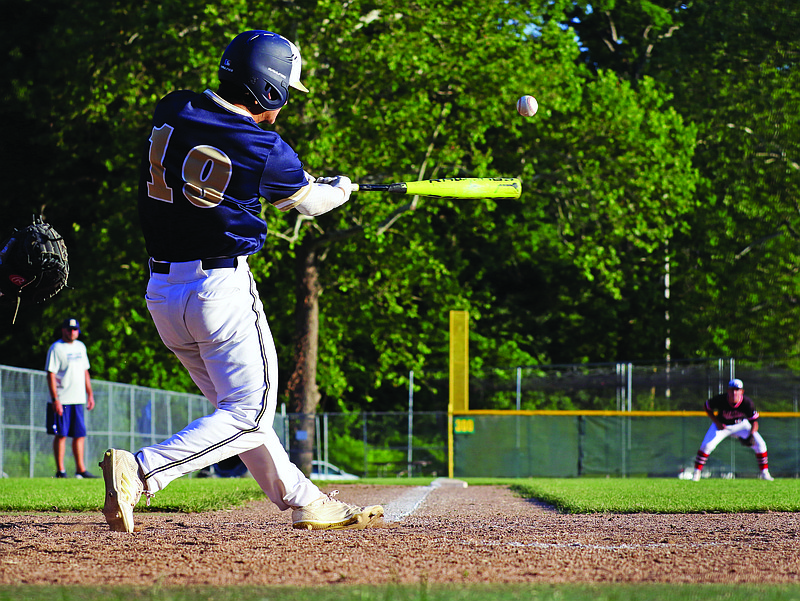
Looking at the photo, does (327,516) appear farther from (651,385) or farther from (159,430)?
(651,385)

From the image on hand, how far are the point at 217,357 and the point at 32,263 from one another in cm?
151

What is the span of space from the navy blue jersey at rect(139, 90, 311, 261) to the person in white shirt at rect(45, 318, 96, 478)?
8557 millimetres

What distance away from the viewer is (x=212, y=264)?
4789 millimetres

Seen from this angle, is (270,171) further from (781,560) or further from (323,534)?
(781,560)

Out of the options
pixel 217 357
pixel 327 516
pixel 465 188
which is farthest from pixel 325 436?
pixel 217 357

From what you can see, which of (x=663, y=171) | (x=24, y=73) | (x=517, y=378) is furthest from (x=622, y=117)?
(x=24, y=73)

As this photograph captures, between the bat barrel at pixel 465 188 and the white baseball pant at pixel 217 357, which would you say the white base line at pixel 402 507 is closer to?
the white baseball pant at pixel 217 357

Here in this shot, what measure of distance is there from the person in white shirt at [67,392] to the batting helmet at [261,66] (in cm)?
866

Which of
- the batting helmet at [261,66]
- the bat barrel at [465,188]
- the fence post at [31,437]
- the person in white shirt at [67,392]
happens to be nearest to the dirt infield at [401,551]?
the bat barrel at [465,188]

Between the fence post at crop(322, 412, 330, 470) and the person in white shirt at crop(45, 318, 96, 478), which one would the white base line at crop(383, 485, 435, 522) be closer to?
→ the person in white shirt at crop(45, 318, 96, 478)

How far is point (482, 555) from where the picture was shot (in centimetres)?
434

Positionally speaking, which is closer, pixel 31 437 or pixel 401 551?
pixel 401 551

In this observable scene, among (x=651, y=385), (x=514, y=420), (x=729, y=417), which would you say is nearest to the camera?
(x=729, y=417)

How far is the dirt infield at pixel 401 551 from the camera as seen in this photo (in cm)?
377
